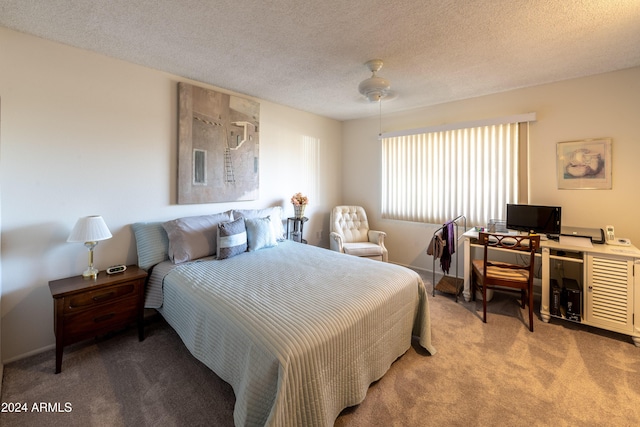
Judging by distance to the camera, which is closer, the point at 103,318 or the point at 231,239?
the point at 103,318

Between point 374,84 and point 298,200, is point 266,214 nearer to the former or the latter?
point 298,200

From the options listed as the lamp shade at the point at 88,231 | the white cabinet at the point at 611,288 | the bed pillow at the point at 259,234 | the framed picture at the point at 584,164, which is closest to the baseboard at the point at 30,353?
the lamp shade at the point at 88,231

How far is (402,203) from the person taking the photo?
4.34 metres

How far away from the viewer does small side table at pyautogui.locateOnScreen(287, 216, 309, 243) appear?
3946mm

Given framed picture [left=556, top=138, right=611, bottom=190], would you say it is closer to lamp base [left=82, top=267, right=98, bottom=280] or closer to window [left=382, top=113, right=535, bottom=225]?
window [left=382, top=113, right=535, bottom=225]

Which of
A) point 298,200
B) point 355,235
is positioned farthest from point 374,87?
point 355,235

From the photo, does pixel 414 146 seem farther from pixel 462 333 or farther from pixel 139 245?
pixel 139 245

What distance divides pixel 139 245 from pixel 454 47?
3.33 metres

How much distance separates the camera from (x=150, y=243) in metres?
2.55

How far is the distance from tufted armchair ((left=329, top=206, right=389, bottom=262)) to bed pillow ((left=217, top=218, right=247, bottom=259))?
154 cm

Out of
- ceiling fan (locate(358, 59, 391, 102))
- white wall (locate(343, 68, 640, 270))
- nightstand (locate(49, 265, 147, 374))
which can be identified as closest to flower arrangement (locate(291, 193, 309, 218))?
ceiling fan (locate(358, 59, 391, 102))

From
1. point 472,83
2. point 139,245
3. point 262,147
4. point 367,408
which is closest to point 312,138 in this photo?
point 262,147

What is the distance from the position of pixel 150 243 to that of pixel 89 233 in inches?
19.5

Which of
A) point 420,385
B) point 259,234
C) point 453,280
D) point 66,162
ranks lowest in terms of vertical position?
point 420,385
